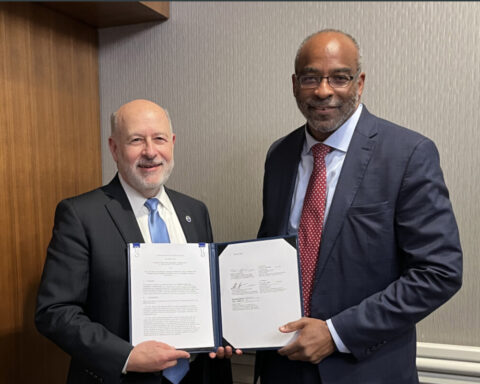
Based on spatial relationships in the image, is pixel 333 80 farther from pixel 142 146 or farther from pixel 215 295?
pixel 215 295

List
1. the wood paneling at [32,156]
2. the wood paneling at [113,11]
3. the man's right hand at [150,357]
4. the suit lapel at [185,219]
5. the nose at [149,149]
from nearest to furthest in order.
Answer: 1. the man's right hand at [150,357]
2. the nose at [149,149]
3. the suit lapel at [185,219]
4. the wood paneling at [32,156]
5. the wood paneling at [113,11]

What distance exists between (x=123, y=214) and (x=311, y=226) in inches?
23.4

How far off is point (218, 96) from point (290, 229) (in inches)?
34.8

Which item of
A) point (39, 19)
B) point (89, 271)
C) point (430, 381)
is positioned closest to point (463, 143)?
point (430, 381)

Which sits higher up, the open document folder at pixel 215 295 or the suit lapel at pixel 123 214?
the suit lapel at pixel 123 214

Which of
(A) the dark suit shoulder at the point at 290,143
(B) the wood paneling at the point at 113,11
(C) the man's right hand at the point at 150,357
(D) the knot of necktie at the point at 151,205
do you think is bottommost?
(C) the man's right hand at the point at 150,357

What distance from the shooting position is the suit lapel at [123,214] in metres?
1.37

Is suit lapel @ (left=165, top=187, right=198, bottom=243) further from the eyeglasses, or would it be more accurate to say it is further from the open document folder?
the eyeglasses

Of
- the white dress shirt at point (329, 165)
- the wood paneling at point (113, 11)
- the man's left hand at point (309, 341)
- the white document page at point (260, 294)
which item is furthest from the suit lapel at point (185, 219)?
the wood paneling at point (113, 11)

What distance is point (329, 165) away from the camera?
4.54 feet

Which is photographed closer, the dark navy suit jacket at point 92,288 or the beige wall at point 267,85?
the dark navy suit jacket at point 92,288

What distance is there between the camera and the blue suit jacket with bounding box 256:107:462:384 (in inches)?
48.1

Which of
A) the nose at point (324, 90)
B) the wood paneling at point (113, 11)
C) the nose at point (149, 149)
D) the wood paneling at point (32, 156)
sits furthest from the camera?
the wood paneling at point (113, 11)

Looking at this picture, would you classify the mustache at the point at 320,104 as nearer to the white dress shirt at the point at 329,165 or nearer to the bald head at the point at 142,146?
the white dress shirt at the point at 329,165
